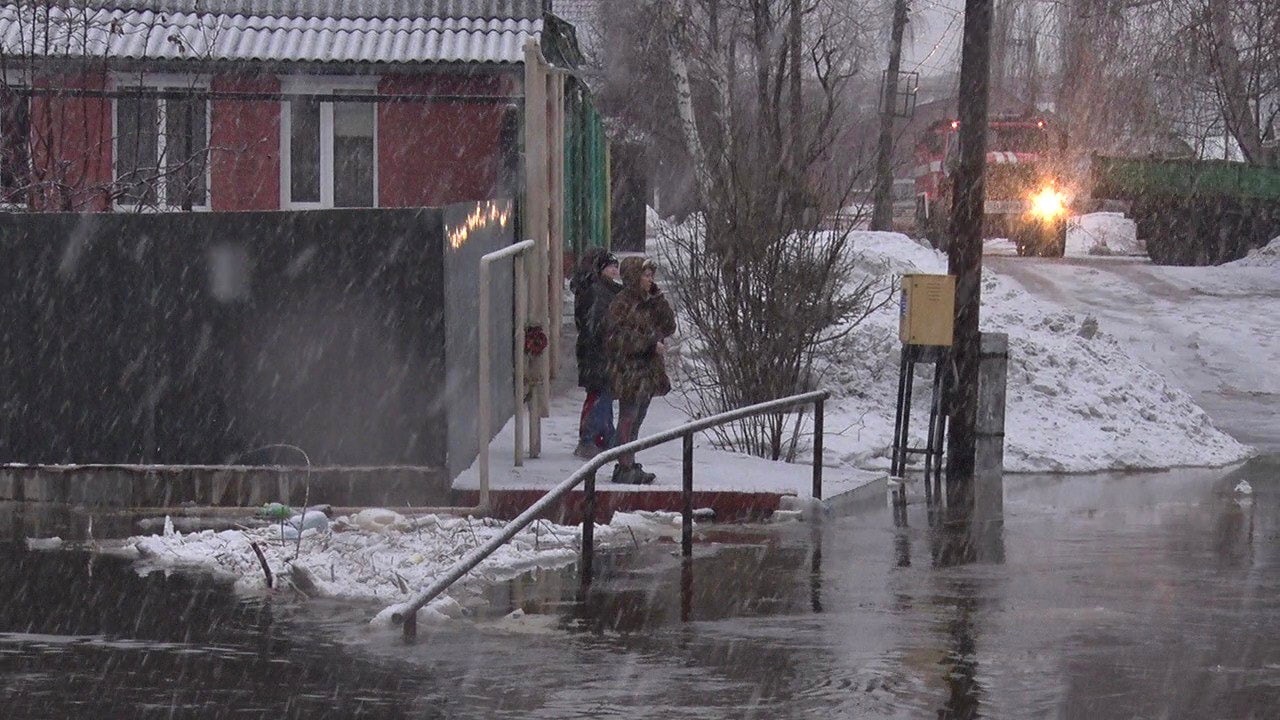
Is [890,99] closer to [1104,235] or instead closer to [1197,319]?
[1104,235]

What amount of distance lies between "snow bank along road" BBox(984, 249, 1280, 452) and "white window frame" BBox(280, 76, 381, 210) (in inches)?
392

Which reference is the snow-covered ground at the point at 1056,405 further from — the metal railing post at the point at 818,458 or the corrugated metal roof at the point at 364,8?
the corrugated metal roof at the point at 364,8

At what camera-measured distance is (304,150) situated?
70.5 ft

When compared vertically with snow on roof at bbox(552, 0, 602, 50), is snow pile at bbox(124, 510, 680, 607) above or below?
below

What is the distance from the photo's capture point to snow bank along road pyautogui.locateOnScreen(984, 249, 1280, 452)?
21891mm

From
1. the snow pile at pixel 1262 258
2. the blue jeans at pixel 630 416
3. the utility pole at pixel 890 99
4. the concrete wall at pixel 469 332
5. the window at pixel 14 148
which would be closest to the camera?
the concrete wall at pixel 469 332

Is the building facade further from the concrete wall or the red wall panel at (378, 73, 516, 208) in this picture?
the concrete wall

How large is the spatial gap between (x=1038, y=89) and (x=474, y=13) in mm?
11247

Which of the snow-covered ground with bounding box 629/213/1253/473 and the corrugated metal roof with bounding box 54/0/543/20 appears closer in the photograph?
the snow-covered ground with bounding box 629/213/1253/473

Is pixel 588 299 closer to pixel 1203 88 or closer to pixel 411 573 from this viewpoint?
pixel 411 573

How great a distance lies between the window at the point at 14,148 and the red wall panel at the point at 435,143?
402 cm

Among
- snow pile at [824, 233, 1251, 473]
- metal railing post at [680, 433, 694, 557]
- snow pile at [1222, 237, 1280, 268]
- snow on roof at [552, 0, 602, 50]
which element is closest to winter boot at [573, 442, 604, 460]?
metal railing post at [680, 433, 694, 557]

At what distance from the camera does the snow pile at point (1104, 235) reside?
4347cm

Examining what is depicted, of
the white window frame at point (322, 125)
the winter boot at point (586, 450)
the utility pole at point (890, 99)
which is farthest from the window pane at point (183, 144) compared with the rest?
the utility pole at point (890, 99)
